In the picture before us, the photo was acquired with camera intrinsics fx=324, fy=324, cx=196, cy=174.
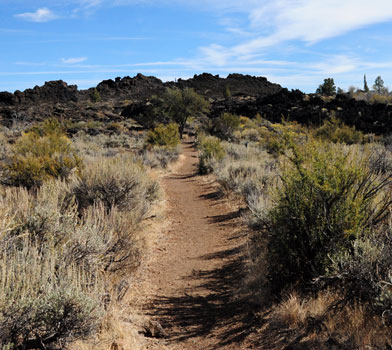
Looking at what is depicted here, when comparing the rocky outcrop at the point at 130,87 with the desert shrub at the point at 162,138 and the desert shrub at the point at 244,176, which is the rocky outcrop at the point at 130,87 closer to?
the desert shrub at the point at 162,138

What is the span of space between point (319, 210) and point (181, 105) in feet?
125

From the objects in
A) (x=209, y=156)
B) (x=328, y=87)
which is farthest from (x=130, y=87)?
(x=209, y=156)

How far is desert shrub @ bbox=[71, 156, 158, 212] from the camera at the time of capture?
7.30 metres

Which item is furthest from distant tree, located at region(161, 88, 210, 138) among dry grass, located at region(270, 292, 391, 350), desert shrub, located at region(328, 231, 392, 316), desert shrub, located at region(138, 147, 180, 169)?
desert shrub, located at region(328, 231, 392, 316)

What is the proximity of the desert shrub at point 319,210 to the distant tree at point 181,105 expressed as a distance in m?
36.7

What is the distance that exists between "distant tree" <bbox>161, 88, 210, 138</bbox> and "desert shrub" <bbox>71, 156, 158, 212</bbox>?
1309 inches

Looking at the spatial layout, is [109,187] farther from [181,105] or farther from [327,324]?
[181,105]

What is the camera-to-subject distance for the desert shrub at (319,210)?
4047mm

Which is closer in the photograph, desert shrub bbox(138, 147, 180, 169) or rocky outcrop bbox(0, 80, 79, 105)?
desert shrub bbox(138, 147, 180, 169)

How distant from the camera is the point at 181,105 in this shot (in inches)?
1615

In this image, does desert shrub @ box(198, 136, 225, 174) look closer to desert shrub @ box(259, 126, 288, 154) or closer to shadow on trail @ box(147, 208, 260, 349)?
desert shrub @ box(259, 126, 288, 154)

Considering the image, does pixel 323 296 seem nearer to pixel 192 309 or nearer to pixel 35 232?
pixel 192 309

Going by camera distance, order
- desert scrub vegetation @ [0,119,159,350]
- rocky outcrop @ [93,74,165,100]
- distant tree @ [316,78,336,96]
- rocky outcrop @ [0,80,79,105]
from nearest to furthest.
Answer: desert scrub vegetation @ [0,119,159,350], distant tree @ [316,78,336,96], rocky outcrop @ [0,80,79,105], rocky outcrop @ [93,74,165,100]

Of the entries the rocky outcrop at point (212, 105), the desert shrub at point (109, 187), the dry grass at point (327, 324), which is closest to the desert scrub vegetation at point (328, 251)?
the dry grass at point (327, 324)
